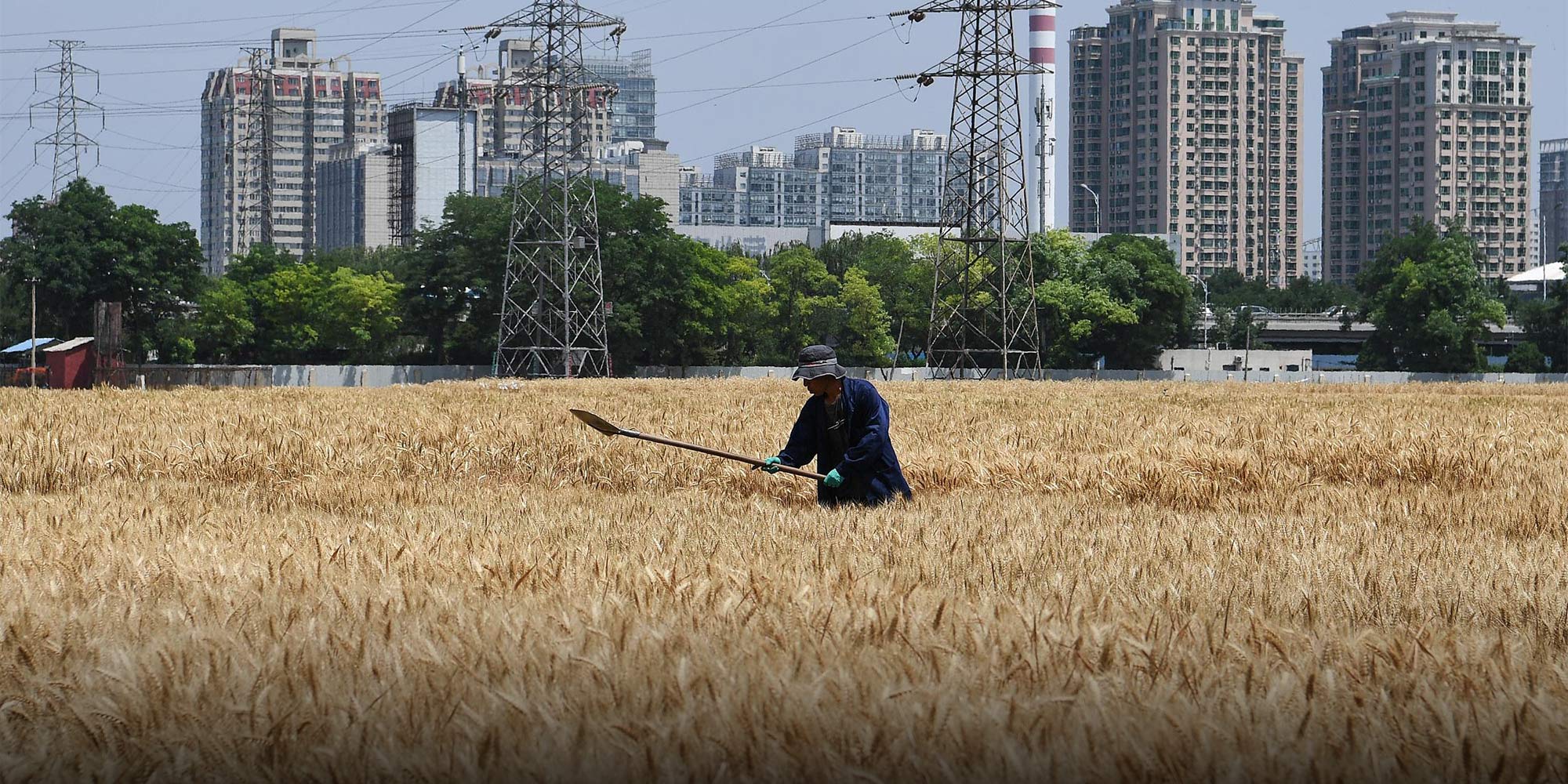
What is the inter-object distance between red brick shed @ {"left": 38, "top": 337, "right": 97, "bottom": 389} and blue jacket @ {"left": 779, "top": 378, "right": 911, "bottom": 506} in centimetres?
5156

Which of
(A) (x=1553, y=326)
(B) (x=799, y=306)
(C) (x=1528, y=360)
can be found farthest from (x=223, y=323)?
(A) (x=1553, y=326)

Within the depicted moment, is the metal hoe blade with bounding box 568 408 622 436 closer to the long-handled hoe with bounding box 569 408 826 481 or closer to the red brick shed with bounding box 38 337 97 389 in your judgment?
the long-handled hoe with bounding box 569 408 826 481

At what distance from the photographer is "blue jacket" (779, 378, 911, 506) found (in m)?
12.0

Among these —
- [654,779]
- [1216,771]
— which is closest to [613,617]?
[654,779]

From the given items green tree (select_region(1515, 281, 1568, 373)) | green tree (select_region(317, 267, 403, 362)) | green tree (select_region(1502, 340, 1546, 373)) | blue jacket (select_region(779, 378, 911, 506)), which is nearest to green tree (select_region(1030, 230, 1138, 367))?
green tree (select_region(1502, 340, 1546, 373))

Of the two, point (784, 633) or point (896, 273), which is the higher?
point (896, 273)

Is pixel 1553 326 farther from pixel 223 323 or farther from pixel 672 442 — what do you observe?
pixel 672 442

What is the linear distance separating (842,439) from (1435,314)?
98055 millimetres

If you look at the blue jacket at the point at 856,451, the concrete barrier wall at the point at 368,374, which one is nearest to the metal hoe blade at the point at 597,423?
the blue jacket at the point at 856,451

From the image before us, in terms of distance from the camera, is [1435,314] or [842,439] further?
[1435,314]

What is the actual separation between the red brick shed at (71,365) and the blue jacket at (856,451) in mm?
51563

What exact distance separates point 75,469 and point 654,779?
522 inches

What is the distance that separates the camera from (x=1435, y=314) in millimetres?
102875

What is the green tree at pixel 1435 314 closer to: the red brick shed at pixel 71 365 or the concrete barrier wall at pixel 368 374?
the concrete barrier wall at pixel 368 374
